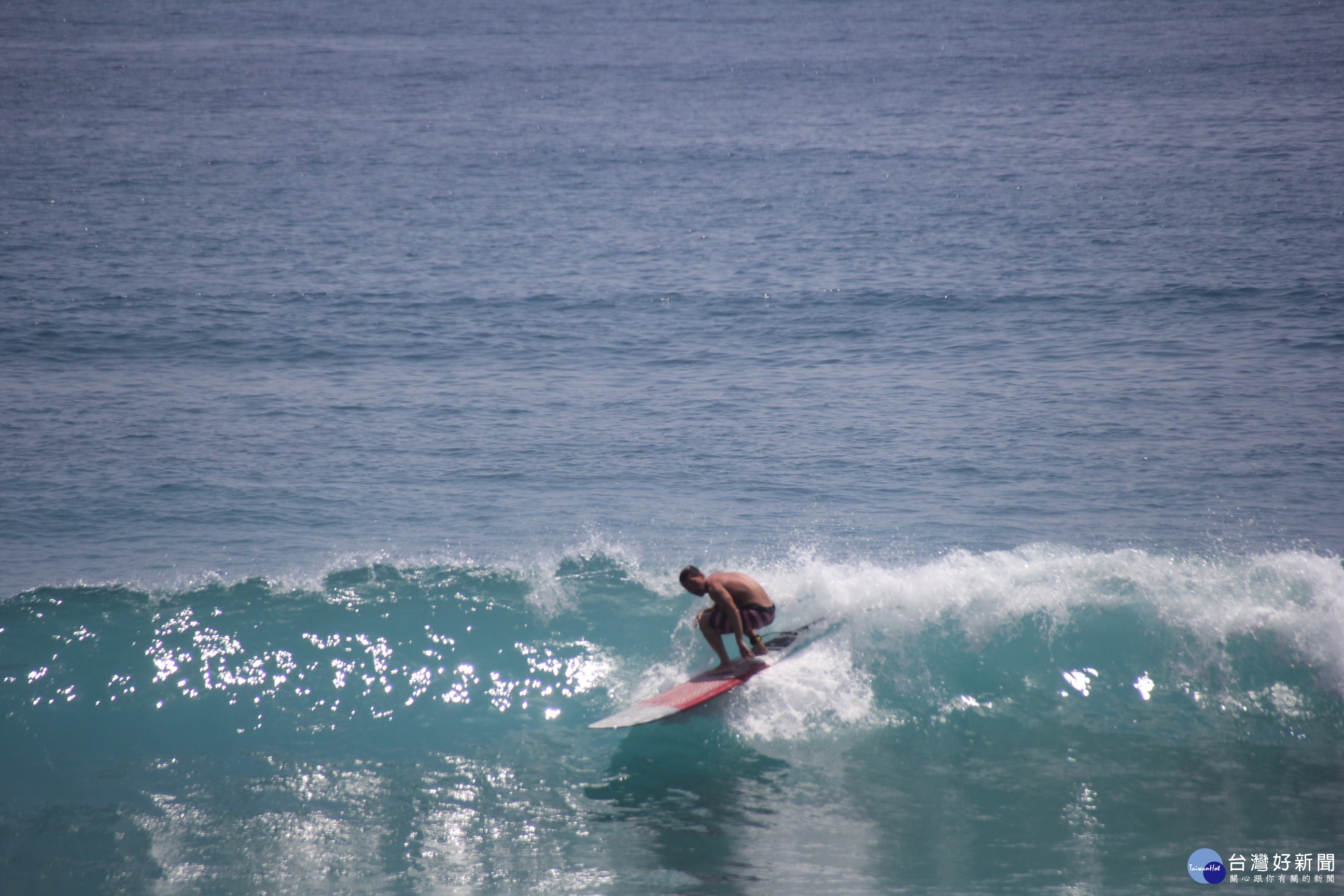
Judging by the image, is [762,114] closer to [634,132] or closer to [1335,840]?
[634,132]

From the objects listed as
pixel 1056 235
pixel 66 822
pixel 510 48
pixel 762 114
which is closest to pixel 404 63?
pixel 510 48

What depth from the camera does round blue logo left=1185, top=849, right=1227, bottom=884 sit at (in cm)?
642

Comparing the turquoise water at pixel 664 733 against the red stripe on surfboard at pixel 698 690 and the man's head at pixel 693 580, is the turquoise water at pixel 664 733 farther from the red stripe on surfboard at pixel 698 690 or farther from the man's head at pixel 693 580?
the man's head at pixel 693 580

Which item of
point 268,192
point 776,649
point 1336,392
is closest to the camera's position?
point 776,649

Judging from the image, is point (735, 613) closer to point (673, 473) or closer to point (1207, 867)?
point (1207, 867)

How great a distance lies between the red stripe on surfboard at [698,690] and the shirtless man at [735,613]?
130 mm

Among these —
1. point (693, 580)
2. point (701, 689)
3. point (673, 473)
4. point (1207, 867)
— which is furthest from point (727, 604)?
point (673, 473)

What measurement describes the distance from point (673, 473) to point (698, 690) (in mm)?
6962

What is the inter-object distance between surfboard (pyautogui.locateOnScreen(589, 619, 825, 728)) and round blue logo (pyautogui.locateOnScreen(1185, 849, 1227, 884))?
3429 mm

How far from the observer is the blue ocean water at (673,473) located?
293 inches

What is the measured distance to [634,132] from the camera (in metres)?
34.5

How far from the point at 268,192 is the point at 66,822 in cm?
2671

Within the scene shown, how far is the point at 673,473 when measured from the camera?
14.9 metres

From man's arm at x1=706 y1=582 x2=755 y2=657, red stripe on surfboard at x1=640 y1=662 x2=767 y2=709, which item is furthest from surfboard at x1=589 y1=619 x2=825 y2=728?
man's arm at x1=706 y1=582 x2=755 y2=657
